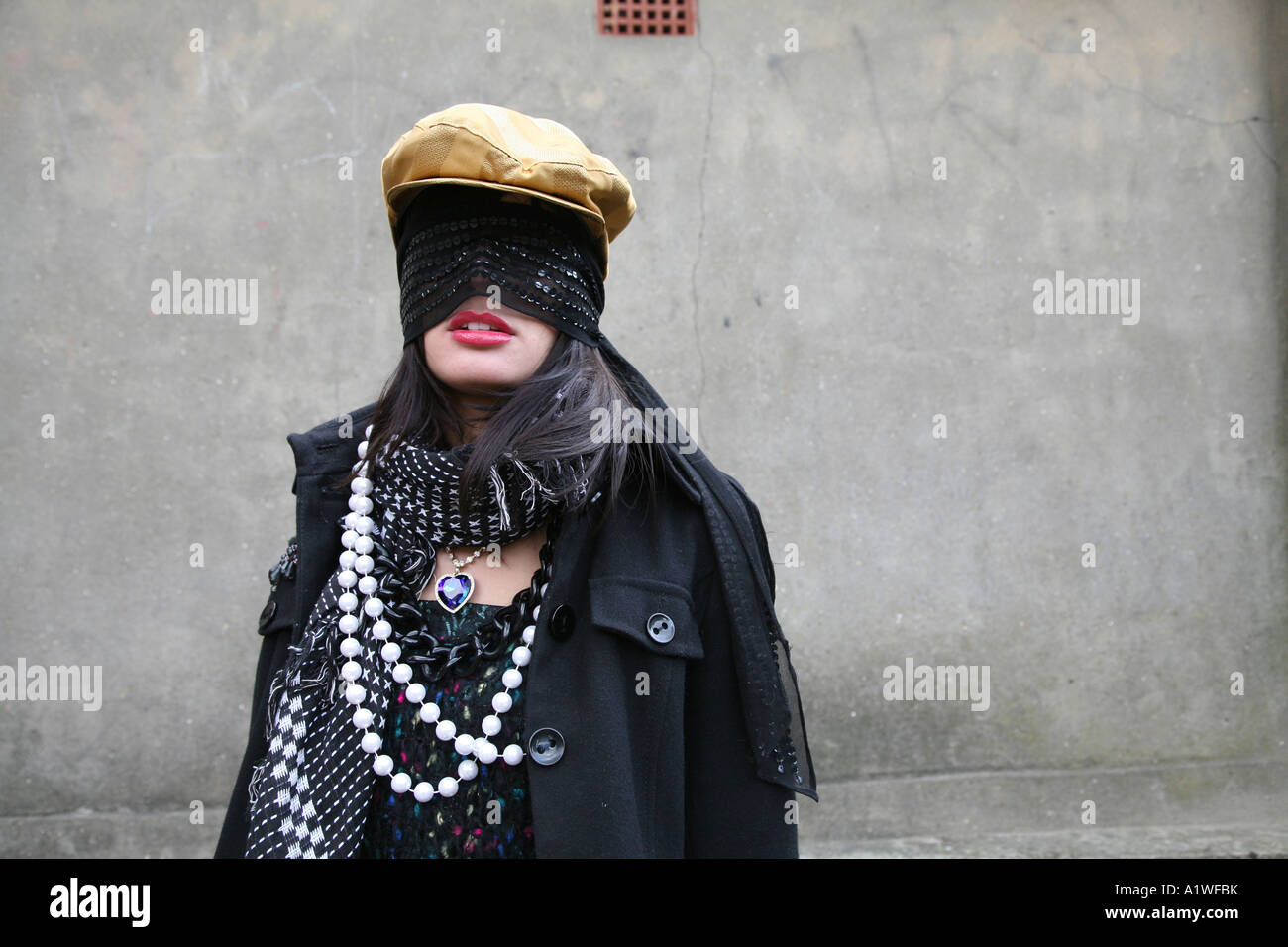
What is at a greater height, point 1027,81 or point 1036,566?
point 1027,81

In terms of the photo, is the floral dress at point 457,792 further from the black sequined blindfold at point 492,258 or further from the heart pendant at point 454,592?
the black sequined blindfold at point 492,258

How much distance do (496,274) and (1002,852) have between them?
3374 mm

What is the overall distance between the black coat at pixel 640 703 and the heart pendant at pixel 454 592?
15cm

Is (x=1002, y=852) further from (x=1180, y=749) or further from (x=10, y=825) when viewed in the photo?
(x=10, y=825)

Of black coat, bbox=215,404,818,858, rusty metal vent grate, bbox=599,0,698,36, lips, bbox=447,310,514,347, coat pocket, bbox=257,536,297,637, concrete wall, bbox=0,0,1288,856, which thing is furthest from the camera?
rusty metal vent grate, bbox=599,0,698,36

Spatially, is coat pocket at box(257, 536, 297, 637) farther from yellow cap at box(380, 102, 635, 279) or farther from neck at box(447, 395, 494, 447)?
yellow cap at box(380, 102, 635, 279)

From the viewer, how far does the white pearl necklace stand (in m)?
1.41

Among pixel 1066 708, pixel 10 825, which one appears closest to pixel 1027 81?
pixel 1066 708

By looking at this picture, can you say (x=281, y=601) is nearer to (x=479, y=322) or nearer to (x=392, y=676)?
(x=392, y=676)

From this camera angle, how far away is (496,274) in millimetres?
1494

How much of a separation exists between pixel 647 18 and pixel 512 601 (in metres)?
3.14

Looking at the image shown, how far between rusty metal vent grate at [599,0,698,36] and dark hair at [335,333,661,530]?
2750 millimetres

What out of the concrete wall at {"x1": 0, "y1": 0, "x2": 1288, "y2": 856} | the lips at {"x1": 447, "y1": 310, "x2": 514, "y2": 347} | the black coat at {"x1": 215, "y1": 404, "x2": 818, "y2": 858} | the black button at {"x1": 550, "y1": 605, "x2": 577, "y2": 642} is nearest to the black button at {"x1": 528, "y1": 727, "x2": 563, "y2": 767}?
the black coat at {"x1": 215, "y1": 404, "x2": 818, "y2": 858}

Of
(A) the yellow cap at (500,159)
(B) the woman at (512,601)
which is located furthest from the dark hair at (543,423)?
(A) the yellow cap at (500,159)
